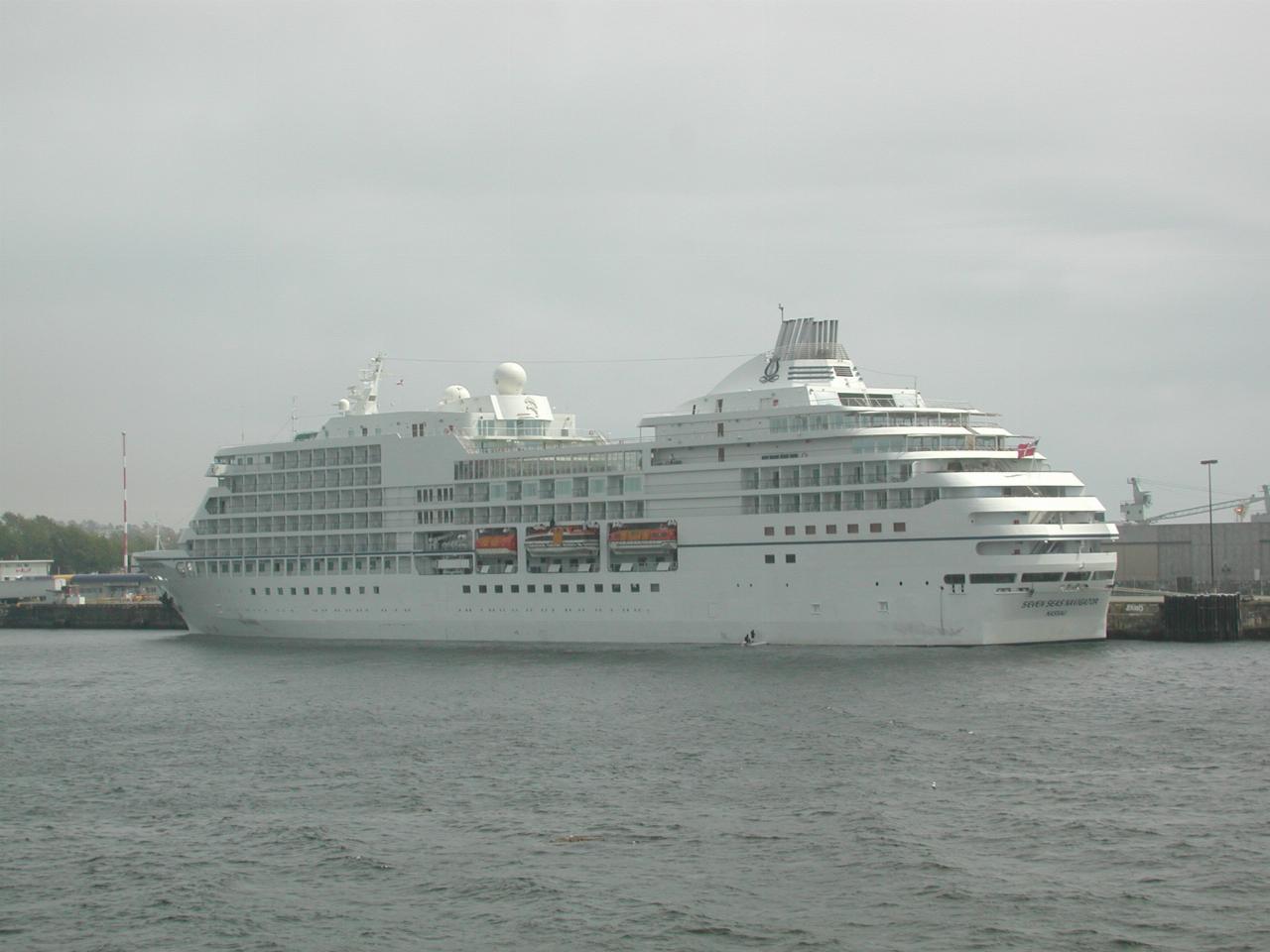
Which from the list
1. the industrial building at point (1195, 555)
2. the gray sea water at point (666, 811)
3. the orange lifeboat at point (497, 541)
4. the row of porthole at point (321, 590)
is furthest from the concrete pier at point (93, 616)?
the industrial building at point (1195, 555)

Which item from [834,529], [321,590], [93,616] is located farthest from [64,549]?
[834,529]

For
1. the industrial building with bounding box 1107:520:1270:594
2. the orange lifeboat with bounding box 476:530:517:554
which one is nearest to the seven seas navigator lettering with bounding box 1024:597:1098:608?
the orange lifeboat with bounding box 476:530:517:554

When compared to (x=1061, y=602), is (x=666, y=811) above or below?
below

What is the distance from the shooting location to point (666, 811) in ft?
93.8

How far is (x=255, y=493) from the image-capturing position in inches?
2879

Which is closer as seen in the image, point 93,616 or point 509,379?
A: point 509,379

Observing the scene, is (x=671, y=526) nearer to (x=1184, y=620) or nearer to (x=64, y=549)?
(x=1184, y=620)

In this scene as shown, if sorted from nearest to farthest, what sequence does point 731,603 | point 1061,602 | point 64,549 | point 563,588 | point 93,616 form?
point 1061,602 → point 731,603 → point 563,588 → point 93,616 → point 64,549

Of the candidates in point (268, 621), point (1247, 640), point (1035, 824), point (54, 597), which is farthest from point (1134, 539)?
point (54, 597)

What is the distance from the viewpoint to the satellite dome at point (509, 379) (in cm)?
6988

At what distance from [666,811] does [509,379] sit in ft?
143

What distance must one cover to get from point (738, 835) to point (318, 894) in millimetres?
7620

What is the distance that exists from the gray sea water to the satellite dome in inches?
944

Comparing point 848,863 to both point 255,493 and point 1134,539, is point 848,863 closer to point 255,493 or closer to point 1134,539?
point 255,493
